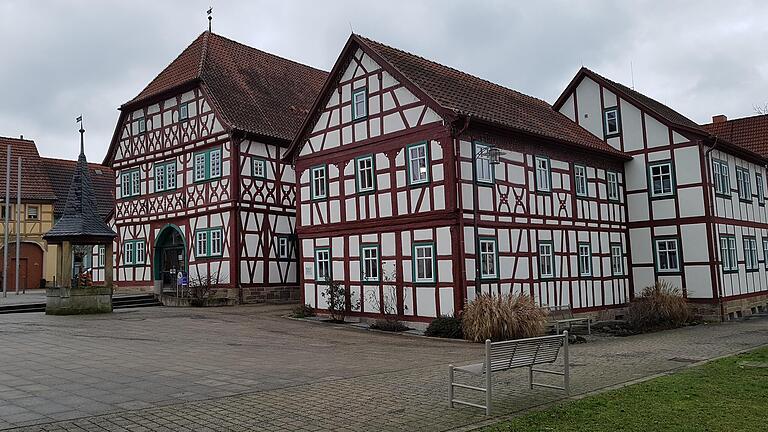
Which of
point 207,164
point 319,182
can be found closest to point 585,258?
point 319,182

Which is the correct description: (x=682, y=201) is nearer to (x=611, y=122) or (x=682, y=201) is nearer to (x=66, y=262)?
(x=611, y=122)

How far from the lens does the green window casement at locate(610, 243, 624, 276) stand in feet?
84.0

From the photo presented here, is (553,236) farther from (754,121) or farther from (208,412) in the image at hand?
(754,121)

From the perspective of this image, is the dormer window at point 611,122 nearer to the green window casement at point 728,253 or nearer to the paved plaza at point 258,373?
the green window casement at point 728,253

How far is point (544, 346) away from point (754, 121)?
33.2 metres

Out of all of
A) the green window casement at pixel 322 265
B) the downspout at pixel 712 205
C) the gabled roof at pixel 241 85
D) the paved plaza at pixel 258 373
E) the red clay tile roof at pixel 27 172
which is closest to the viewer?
the paved plaza at pixel 258 373

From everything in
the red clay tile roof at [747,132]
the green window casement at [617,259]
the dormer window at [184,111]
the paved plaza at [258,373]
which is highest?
the dormer window at [184,111]

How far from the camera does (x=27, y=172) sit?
43781mm

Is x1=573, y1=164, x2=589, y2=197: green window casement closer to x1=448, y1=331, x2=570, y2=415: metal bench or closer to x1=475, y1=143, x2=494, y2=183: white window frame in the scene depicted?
x1=475, y1=143, x2=494, y2=183: white window frame

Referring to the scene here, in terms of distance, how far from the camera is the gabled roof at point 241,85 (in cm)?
2972

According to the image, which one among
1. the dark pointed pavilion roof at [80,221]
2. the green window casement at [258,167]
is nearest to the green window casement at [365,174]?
the green window casement at [258,167]

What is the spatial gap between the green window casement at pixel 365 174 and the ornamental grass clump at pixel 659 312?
9.73m

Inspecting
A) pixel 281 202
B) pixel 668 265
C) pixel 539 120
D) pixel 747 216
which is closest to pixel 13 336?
pixel 281 202

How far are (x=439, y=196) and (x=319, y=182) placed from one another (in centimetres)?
597
